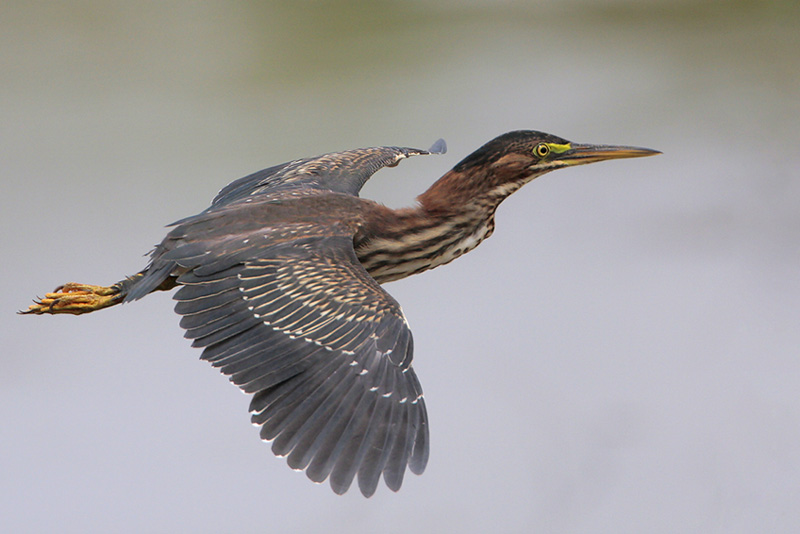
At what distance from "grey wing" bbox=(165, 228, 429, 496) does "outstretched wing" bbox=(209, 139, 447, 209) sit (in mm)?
1008

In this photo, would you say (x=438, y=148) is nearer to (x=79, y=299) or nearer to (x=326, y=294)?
(x=79, y=299)

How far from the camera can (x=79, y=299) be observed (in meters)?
5.46

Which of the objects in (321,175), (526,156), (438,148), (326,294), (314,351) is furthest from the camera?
(438,148)

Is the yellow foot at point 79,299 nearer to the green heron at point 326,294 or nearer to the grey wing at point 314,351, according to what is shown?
the green heron at point 326,294

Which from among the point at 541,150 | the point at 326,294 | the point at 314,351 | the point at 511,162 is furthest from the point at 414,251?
the point at 314,351

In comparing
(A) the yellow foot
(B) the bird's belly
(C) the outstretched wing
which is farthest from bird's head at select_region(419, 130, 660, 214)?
(A) the yellow foot

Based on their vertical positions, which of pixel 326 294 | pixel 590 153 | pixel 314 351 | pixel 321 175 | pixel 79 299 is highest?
pixel 321 175

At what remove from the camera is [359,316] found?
4.58 m

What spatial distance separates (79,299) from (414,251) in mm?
1584

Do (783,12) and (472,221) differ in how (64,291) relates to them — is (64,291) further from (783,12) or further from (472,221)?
(783,12)

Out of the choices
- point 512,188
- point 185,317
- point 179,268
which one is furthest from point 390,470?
point 512,188

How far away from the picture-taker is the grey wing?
419cm

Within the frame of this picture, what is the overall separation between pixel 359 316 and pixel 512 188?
4.17 ft

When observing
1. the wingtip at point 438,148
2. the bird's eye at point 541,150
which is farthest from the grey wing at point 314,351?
the wingtip at point 438,148
